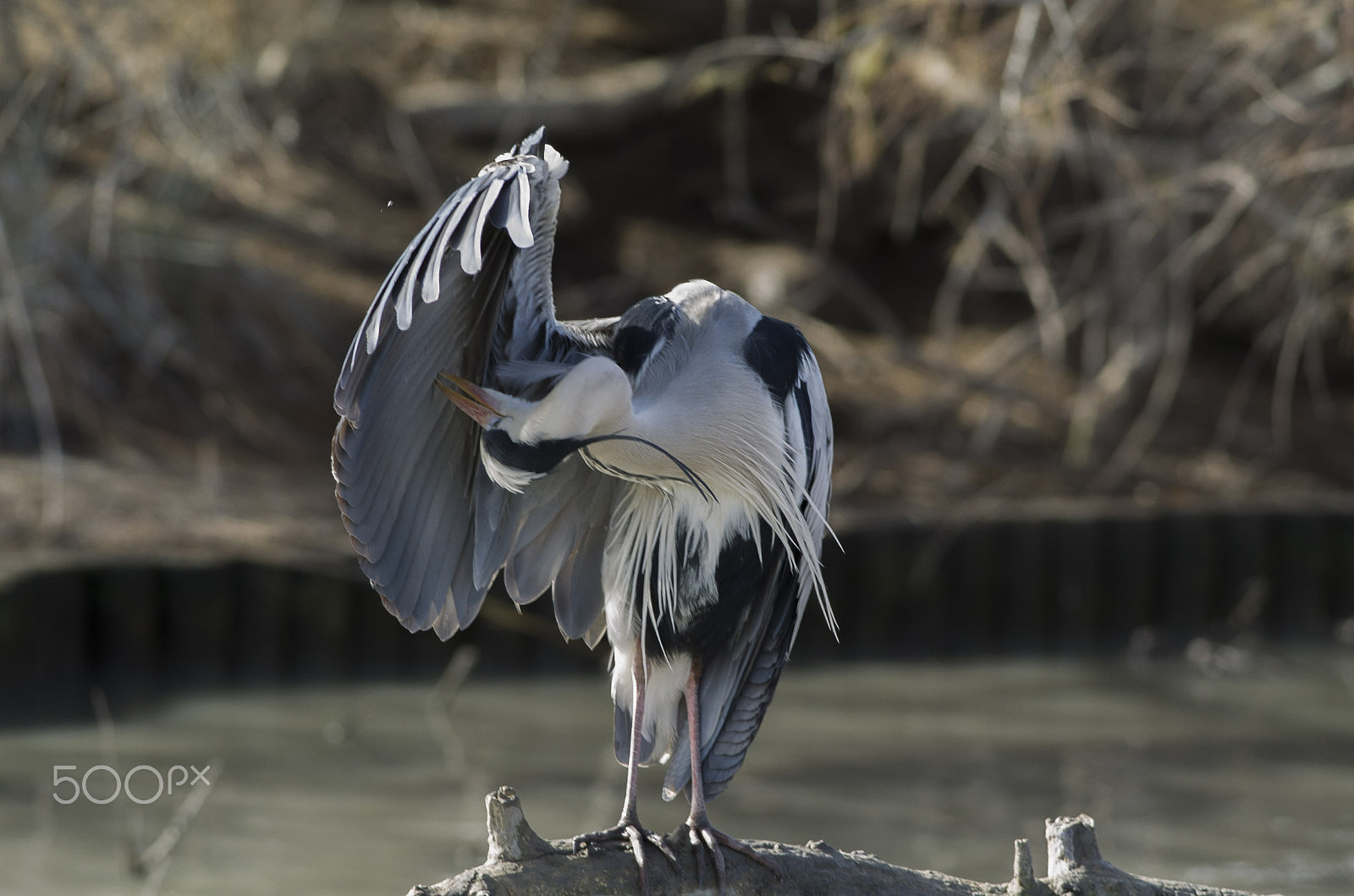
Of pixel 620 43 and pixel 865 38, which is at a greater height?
pixel 620 43

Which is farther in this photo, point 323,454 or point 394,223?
point 394,223

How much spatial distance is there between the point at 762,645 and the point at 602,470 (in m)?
0.66

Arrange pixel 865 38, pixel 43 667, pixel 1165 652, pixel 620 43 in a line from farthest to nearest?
pixel 620 43 < pixel 1165 652 < pixel 43 667 < pixel 865 38

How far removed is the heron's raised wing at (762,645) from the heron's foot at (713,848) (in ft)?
1.16

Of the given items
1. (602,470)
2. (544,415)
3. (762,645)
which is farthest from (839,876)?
(544,415)

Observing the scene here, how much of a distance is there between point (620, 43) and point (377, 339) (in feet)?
30.9

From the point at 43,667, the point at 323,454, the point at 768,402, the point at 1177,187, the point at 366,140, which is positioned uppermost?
the point at 366,140

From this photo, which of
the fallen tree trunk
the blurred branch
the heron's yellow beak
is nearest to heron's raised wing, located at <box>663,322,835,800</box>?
the fallen tree trunk

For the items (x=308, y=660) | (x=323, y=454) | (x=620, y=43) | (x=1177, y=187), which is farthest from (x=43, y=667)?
(x=620, y=43)

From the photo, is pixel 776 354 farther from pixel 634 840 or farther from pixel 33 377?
pixel 33 377

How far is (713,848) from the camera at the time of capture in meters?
3.06

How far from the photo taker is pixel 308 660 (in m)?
7.11

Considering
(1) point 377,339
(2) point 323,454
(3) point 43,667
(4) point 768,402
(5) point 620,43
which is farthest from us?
(5) point 620,43

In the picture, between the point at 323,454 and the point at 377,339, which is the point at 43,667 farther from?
the point at 377,339
